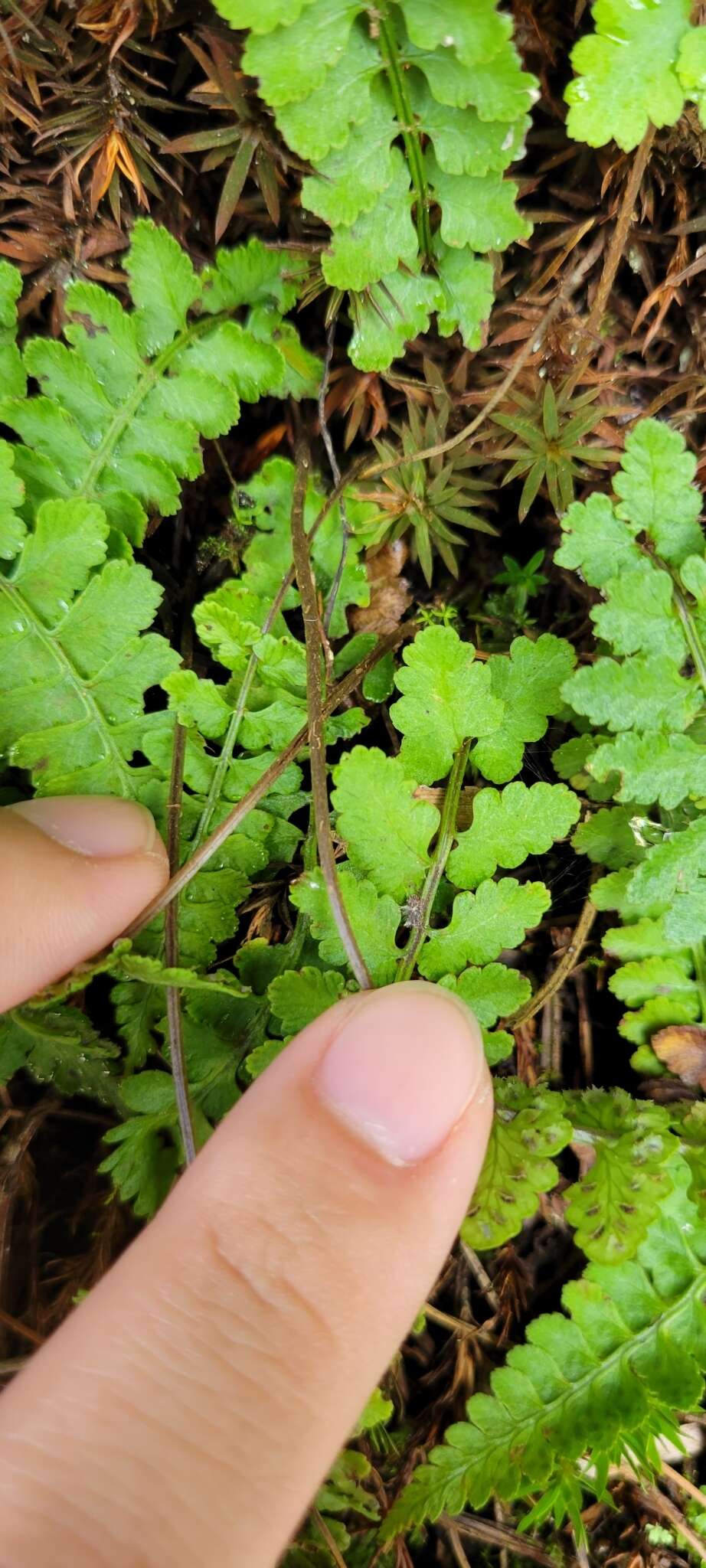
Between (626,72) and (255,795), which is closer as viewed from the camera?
→ (626,72)

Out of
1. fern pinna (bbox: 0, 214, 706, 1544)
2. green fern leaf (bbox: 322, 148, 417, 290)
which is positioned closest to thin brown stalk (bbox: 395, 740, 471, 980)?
fern pinna (bbox: 0, 214, 706, 1544)

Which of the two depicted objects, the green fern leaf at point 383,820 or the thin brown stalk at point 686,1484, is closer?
the green fern leaf at point 383,820

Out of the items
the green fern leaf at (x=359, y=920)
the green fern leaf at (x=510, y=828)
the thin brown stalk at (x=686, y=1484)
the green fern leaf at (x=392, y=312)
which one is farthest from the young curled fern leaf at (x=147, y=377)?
the thin brown stalk at (x=686, y=1484)

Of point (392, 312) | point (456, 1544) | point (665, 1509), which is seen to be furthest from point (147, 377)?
point (665, 1509)

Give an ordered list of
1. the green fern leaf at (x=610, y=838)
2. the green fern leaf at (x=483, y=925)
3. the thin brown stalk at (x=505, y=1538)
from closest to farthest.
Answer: the green fern leaf at (x=483, y=925) → the green fern leaf at (x=610, y=838) → the thin brown stalk at (x=505, y=1538)

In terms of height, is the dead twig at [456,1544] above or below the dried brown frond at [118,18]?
below

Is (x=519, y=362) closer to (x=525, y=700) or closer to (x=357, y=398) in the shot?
(x=357, y=398)

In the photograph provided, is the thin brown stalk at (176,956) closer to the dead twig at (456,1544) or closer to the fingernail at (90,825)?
the fingernail at (90,825)
